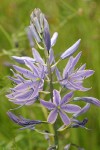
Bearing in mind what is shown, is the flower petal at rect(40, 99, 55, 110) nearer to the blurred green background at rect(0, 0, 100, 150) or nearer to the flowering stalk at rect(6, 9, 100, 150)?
the flowering stalk at rect(6, 9, 100, 150)

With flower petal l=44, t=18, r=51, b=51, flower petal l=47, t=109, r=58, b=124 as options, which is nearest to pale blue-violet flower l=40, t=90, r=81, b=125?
flower petal l=47, t=109, r=58, b=124

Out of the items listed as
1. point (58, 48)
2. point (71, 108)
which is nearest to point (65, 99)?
point (71, 108)

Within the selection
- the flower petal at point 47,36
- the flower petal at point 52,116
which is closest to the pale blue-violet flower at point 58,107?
the flower petal at point 52,116

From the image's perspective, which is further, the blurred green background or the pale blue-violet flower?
the blurred green background

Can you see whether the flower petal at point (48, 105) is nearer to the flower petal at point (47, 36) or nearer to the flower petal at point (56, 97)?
the flower petal at point (56, 97)

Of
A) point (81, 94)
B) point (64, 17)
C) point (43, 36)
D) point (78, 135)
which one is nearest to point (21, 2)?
point (64, 17)

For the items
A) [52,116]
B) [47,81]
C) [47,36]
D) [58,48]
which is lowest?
[52,116]

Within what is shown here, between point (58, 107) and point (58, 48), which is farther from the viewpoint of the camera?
Answer: point (58, 48)

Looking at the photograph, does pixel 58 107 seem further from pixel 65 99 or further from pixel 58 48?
pixel 58 48

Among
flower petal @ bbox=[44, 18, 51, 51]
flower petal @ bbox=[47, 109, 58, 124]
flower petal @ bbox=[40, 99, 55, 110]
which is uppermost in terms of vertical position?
flower petal @ bbox=[44, 18, 51, 51]

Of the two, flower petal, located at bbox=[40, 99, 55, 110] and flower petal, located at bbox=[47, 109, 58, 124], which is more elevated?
flower petal, located at bbox=[40, 99, 55, 110]

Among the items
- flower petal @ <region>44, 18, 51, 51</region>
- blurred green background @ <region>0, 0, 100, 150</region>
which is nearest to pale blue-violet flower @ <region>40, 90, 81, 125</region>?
flower petal @ <region>44, 18, 51, 51</region>
